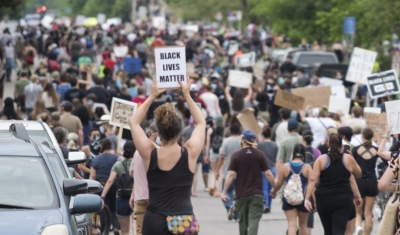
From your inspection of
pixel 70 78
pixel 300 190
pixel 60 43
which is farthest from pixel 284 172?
pixel 60 43

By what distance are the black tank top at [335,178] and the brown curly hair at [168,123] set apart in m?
4.41

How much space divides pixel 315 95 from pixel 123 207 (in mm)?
10407

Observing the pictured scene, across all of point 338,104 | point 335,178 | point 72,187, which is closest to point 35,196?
point 72,187

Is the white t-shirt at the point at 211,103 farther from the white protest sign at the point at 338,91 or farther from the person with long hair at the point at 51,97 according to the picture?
the person with long hair at the point at 51,97

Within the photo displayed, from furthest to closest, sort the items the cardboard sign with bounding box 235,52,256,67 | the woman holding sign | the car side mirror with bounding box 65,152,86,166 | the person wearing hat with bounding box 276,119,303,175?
1. the cardboard sign with bounding box 235,52,256,67
2. the person wearing hat with bounding box 276,119,303,175
3. the car side mirror with bounding box 65,152,86,166
4. the woman holding sign

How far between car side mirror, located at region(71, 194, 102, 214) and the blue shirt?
6.11 metres

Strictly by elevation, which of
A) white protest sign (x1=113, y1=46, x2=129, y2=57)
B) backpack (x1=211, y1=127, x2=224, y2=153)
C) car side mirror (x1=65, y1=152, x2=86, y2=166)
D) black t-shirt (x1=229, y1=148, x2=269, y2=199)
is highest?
car side mirror (x1=65, y1=152, x2=86, y2=166)

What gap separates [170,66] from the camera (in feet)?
30.7

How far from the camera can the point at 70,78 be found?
24.3m

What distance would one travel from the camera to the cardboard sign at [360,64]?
24.2 meters

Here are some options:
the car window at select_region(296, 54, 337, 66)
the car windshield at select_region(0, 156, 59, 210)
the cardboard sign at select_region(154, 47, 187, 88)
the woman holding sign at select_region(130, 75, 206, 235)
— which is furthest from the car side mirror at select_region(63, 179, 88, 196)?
the car window at select_region(296, 54, 337, 66)

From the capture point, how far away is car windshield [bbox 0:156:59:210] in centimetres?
844

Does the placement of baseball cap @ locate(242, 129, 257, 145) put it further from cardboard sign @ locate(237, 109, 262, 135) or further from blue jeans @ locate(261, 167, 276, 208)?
cardboard sign @ locate(237, 109, 262, 135)

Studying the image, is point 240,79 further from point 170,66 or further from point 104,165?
point 170,66
